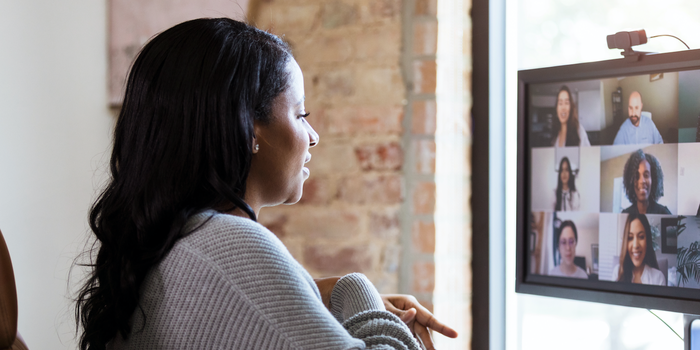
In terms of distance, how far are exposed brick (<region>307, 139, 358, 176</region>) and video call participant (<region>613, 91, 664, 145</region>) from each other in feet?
1.98

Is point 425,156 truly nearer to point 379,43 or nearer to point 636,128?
point 379,43

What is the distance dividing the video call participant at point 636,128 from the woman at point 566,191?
0.38ft

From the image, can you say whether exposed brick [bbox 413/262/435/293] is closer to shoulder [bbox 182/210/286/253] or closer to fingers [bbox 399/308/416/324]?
fingers [bbox 399/308/416/324]

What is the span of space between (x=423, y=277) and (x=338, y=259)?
216mm

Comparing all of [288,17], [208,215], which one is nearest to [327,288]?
[208,215]

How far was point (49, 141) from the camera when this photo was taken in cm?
151

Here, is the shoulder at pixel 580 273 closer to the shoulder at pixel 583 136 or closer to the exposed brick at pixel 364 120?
the shoulder at pixel 583 136

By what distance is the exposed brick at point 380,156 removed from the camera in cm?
135

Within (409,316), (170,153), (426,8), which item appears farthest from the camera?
(426,8)

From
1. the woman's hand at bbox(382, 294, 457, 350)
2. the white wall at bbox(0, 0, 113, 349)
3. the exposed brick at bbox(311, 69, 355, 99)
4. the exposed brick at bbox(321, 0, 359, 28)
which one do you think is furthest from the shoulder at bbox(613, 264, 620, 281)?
the white wall at bbox(0, 0, 113, 349)

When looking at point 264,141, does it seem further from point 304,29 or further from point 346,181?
point 304,29

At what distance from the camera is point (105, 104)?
161 cm

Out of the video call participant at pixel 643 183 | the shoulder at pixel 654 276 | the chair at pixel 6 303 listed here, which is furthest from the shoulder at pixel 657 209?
the chair at pixel 6 303

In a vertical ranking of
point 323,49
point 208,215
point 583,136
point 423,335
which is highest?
point 323,49
